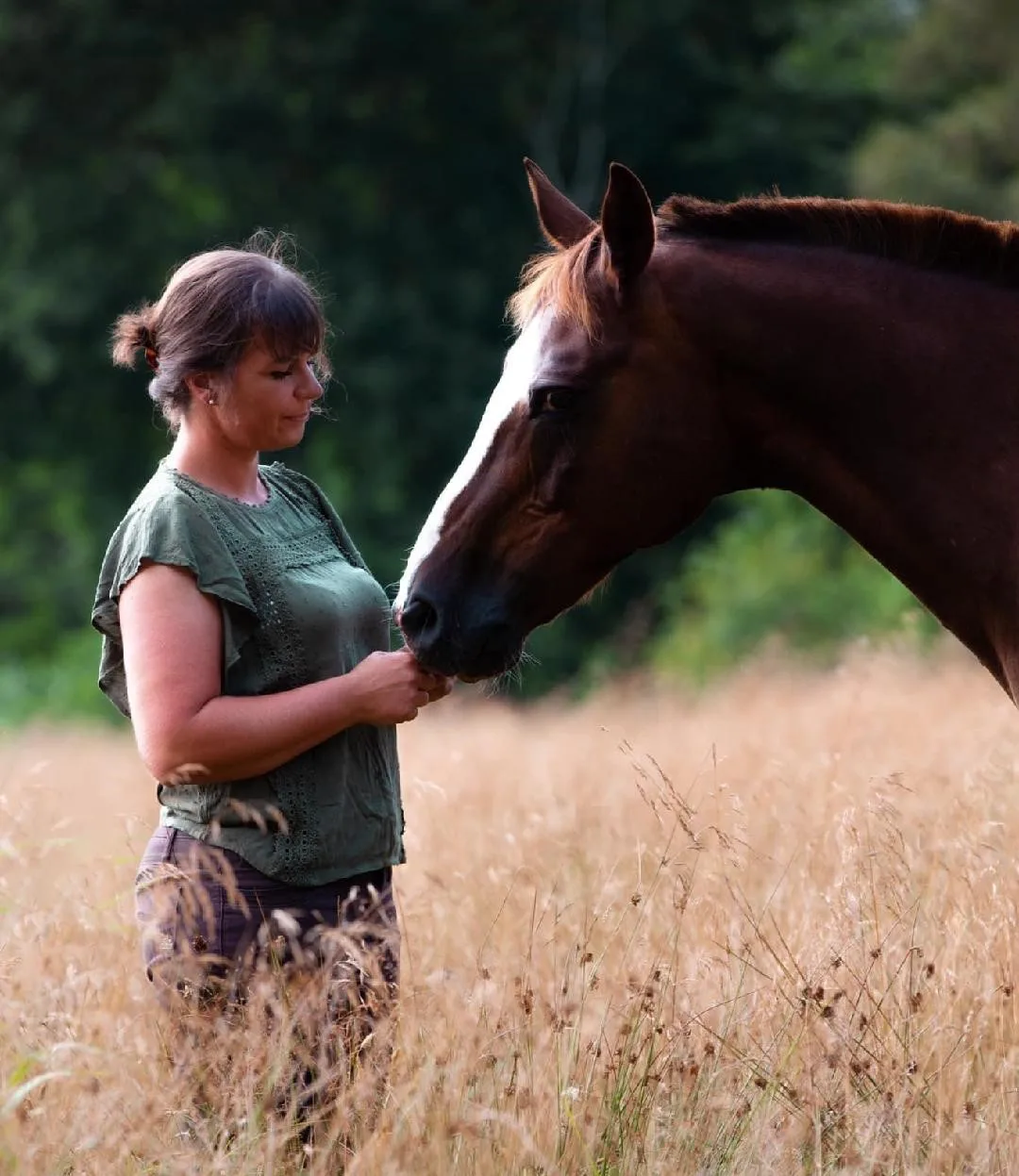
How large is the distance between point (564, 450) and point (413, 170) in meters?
17.2

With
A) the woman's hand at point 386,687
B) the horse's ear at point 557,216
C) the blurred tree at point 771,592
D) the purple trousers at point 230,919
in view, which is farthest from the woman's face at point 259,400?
the blurred tree at point 771,592

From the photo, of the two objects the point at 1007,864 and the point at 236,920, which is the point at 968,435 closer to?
the point at 1007,864

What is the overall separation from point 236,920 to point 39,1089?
48 centimetres

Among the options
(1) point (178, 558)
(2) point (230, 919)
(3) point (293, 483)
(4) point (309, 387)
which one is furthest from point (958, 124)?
(2) point (230, 919)

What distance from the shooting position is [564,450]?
3162 mm

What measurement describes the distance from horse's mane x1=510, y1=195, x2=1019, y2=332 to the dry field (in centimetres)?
102

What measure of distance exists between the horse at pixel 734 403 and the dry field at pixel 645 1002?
52cm

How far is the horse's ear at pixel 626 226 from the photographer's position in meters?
2.99

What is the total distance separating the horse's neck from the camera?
9.90 feet

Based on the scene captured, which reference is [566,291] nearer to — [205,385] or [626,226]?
[626,226]

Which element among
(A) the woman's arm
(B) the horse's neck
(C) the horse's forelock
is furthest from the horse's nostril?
(B) the horse's neck

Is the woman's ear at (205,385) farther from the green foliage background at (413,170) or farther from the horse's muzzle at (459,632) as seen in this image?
the green foliage background at (413,170)

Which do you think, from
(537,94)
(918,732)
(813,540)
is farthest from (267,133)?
(918,732)

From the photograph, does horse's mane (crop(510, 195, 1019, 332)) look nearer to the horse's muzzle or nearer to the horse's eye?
the horse's eye
